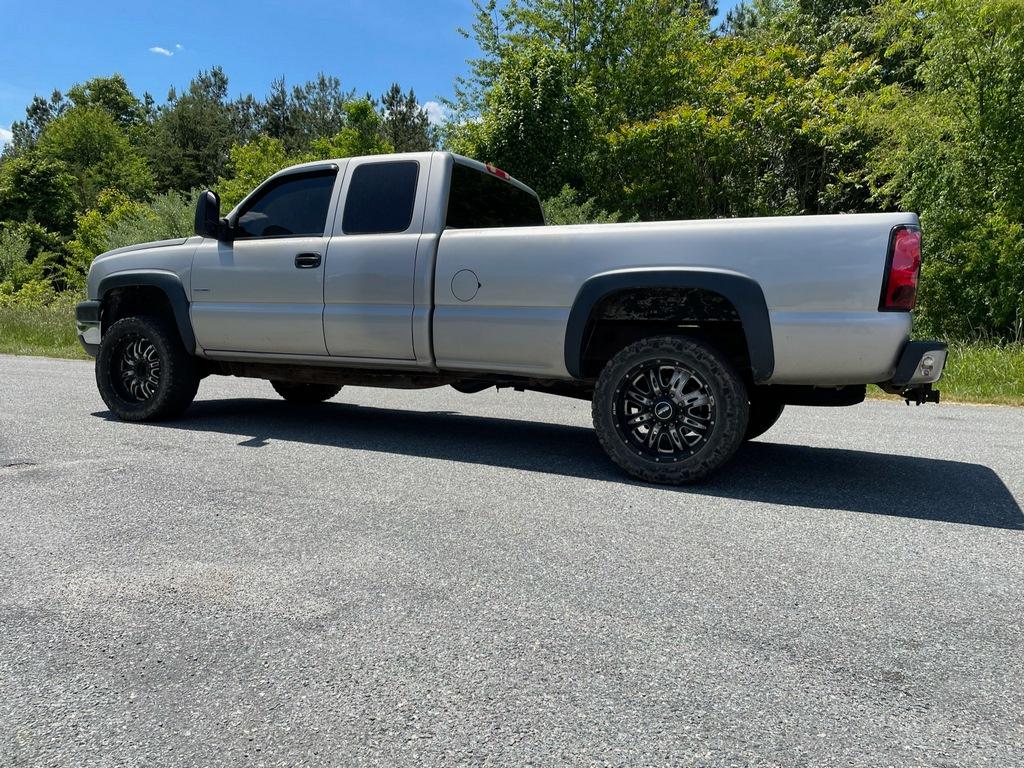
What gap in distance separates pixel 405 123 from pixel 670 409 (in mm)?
59062

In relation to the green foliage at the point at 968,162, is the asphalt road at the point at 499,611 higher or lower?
lower

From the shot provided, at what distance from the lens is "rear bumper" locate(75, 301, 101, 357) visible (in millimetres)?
6273

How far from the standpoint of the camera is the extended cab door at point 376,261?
5.06 meters

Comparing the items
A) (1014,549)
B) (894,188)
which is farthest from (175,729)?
(894,188)

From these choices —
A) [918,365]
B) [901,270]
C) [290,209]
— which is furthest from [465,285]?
[918,365]

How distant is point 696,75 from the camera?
77.9 ft

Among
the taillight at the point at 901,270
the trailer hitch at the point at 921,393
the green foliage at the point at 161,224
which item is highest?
the green foliage at the point at 161,224

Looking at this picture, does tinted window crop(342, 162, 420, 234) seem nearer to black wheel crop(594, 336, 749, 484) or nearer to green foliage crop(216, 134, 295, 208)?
black wheel crop(594, 336, 749, 484)

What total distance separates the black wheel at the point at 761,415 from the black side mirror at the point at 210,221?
4208mm

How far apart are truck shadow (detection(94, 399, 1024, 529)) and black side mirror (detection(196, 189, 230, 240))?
153cm

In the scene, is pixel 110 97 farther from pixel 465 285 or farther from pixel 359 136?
pixel 465 285

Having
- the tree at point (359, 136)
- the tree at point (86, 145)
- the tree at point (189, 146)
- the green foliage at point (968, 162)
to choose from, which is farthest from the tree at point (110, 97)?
the green foliage at point (968, 162)

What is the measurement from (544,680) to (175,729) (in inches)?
37.7

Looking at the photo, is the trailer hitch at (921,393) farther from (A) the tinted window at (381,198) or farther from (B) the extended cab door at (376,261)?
(A) the tinted window at (381,198)
